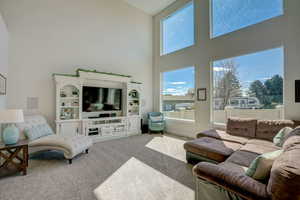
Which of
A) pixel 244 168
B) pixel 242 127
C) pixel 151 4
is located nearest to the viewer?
pixel 244 168

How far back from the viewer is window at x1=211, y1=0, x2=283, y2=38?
3.50 meters

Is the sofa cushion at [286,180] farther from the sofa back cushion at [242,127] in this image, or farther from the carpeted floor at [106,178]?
the sofa back cushion at [242,127]

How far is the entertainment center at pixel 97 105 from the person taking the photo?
406 centimetres

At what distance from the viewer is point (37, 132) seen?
10.6ft

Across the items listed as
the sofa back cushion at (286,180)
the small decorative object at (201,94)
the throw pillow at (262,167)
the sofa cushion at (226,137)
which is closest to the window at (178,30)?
the small decorative object at (201,94)

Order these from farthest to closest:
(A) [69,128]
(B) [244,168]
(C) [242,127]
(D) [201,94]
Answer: (D) [201,94] → (A) [69,128] → (C) [242,127] → (B) [244,168]

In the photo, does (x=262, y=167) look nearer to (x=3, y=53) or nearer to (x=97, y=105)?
(x=97, y=105)

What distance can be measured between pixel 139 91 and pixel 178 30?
2861 mm

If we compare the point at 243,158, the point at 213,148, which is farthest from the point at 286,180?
the point at 213,148

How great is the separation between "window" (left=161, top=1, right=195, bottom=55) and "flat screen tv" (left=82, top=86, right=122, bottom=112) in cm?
283

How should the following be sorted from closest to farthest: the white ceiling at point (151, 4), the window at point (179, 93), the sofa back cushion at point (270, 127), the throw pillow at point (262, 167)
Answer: the throw pillow at point (262, 167) → the sofa back cushion at point (270, 127) → the window at point (179, 93) → the white ceiling at point (151, 4)

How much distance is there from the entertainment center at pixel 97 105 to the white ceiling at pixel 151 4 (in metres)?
3.10

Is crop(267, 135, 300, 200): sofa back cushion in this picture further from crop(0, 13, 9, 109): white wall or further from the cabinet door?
crop(0, 13, 9, 109): white wall

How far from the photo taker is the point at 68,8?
173 inches
